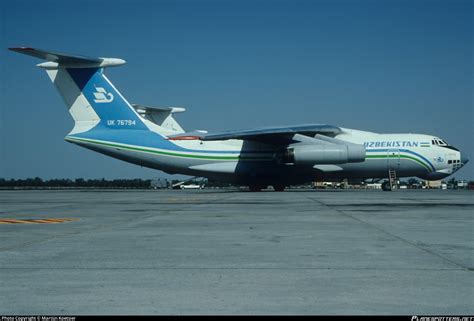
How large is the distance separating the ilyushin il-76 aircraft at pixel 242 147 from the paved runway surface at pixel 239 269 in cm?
2038

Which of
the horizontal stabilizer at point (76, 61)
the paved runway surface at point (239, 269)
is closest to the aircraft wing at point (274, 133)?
the horizontal stabilizer at point (76, 61)

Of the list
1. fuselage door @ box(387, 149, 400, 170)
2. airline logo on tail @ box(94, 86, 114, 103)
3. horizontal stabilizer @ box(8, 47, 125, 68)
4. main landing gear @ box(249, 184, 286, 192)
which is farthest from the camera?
main landing gear @ box(249, 184, 286, 192)

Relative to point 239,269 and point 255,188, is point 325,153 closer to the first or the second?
point 255,188

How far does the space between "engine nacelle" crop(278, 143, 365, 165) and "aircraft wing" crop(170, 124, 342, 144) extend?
948mm

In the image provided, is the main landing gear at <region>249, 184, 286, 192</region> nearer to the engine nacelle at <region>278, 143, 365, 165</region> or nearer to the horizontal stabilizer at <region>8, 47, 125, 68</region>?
the engine nacelle at <region>278, 143, 365, 165</region>

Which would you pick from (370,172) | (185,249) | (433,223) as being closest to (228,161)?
(370,172)

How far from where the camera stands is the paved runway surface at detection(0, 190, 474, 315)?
4441 millimetres

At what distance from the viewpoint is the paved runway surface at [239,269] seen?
4.44 metres

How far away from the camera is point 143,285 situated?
17.0ft

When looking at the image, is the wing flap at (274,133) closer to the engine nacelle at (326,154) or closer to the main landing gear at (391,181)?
the engine nacelle at (326,154)

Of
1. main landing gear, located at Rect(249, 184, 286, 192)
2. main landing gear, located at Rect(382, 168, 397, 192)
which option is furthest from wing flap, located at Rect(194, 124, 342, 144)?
main landing gear, located at Rect(382, 168, 397, 192)

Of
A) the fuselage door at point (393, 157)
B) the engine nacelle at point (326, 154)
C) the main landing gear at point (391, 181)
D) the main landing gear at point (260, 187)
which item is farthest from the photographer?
the main landing gear at point (260, 187)

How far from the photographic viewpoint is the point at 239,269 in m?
6.03

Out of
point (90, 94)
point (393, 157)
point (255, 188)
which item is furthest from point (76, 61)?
point (393, 157)
